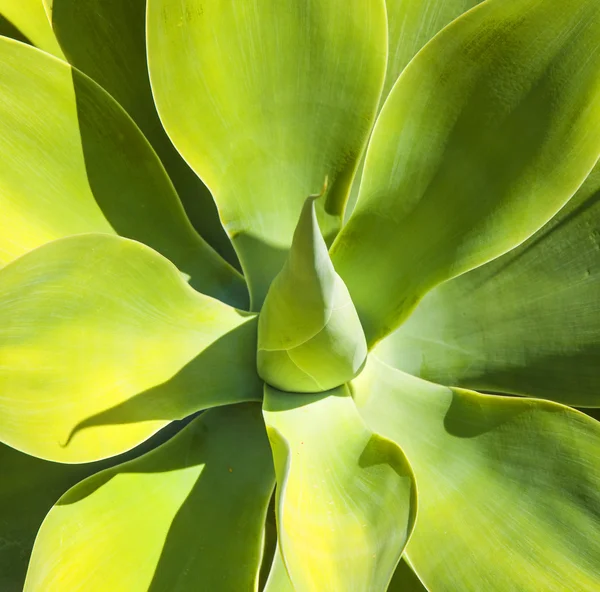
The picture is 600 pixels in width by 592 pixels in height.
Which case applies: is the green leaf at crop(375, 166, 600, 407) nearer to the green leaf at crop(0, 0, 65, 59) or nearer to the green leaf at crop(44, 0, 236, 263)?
the green leaf at crop(44, 0, 236, 263)

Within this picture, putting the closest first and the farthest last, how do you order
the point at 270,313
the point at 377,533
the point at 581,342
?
the point at 377,533, the point at 270,313, the point at 581,342

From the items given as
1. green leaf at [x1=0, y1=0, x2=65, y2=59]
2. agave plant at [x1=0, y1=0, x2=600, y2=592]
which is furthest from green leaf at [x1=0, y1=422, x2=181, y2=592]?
green leaf at [x1=0, y1=0, x2=65, y2=59]

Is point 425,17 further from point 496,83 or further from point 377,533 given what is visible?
point 377,533

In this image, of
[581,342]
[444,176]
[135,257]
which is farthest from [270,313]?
[581,342]

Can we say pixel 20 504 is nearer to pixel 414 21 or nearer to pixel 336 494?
pixel 336 494

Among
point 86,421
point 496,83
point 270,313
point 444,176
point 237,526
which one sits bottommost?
point 237,526

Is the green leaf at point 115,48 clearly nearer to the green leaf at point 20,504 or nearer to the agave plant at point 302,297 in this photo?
the agave plant at point 302,297

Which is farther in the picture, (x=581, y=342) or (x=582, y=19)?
(x=581, y=342)
